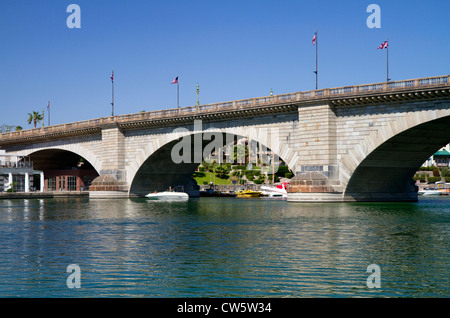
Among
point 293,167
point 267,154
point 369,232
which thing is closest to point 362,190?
point 293,167

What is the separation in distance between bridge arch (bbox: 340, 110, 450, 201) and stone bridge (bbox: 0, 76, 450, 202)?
0.30 feet

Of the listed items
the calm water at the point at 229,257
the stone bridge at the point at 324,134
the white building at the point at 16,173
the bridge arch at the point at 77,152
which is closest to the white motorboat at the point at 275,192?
the stone bridge at the point at 324,134

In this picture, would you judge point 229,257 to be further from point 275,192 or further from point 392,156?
point 275,192

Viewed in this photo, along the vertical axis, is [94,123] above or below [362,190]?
above

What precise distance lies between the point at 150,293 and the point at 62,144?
77583 mm

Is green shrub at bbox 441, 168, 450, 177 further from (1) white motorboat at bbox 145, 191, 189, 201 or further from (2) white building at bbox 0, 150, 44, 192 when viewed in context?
(2) white building at bbox 0, 150, 44, 192

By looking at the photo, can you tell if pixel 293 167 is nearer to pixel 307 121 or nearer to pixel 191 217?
pixel 307 121

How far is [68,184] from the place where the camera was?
10294 cm

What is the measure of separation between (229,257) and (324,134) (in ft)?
106

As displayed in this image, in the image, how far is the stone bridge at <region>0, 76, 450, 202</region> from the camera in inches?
1998

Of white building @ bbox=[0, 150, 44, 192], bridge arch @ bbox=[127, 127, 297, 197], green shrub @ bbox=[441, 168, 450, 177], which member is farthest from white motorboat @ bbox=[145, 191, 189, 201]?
green shrub @ bbox=[441, 168, 450, 177]

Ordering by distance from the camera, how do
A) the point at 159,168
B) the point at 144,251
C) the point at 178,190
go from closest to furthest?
the point at 144,251
the point at 159,168
the point at 178,190

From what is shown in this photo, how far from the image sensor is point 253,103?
6253cm

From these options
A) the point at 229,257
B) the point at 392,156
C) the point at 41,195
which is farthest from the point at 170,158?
the point at 229,257
